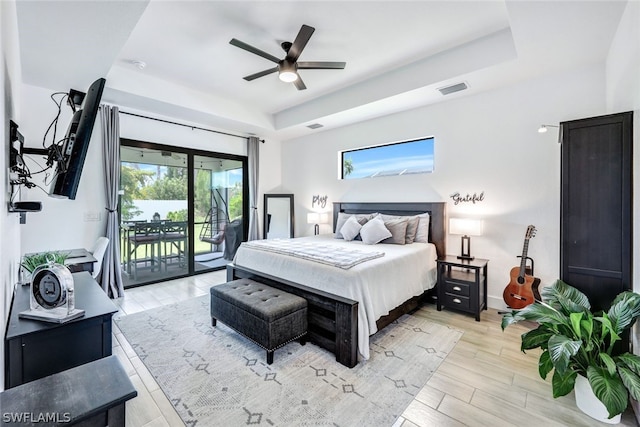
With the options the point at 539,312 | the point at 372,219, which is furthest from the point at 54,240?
the point at 539,312

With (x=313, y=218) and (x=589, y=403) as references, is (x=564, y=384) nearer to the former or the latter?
(x=589, y=403)

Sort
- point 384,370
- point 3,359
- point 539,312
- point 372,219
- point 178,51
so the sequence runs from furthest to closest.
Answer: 1. point 372,219
2. point 178,51
3. point 384,370
4. point 539,312
5. point 3,359

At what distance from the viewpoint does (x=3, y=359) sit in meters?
1.40

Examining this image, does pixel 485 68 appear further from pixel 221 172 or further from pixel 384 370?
pixel 221 172

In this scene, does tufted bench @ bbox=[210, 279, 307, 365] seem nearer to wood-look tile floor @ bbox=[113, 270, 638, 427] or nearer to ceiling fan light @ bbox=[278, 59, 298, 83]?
wood-look tile floor @ bbox=[113, 270, 638, 427]

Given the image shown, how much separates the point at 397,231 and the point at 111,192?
13.6 ft

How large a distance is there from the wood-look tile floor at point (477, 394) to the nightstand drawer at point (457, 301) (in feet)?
1.12

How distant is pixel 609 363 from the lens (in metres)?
1.64

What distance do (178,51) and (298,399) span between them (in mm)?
3760

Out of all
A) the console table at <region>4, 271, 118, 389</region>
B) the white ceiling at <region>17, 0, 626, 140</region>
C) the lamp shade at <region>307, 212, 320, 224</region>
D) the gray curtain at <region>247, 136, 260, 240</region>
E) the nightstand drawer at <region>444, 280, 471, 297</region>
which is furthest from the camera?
the gray curtain at <region>247, 136, 260, 240</region>

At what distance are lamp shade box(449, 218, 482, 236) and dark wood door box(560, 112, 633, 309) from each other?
3.55 ft

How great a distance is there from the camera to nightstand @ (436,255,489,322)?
10.7 ft

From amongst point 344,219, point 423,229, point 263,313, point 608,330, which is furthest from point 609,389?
point 344,219

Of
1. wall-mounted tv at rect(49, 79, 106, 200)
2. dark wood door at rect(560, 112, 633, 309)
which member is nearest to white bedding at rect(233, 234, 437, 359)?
dark wood door at rect(560, 112, 633, 309)
